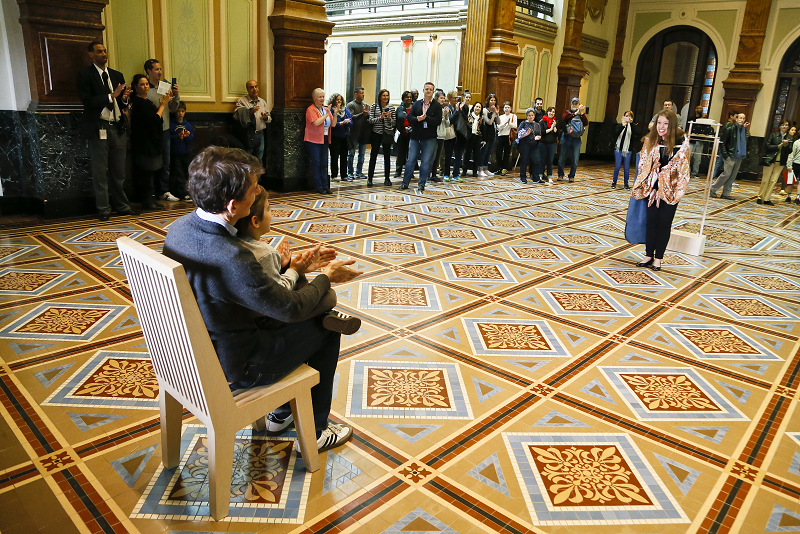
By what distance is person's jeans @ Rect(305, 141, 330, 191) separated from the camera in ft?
26.2

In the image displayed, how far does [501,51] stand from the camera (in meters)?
11.7

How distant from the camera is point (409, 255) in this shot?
5273 mm

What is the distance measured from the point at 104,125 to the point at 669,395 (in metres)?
5.37

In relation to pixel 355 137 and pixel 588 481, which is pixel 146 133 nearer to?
pixel 355 137

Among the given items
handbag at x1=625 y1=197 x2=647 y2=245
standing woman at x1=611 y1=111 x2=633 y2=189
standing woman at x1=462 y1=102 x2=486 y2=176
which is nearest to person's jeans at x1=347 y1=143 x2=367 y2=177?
standing woman at x1=462 y1=102 x2=486 y2=176

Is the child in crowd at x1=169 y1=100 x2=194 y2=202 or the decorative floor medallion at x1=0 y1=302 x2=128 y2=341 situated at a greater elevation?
the child in crowd at x1=169 y1=100 x2=194 y2=202

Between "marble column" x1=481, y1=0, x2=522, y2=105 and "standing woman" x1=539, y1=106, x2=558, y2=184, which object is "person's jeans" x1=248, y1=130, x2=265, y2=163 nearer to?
"standing woman" x1=539, y1=106, x2=558, y2=184

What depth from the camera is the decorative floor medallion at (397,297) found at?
399 cm

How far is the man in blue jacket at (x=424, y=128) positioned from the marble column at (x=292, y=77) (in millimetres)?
1427

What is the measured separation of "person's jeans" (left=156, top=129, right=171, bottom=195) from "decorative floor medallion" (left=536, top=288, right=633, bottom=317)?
4522mm

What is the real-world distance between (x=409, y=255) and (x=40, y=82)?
378cm

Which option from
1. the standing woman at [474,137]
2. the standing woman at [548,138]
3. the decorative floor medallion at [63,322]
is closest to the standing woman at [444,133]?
the standing woman at [474,137]

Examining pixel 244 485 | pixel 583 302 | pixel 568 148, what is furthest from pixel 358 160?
pixel 244 485

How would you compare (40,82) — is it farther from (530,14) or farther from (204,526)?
(530,14)
